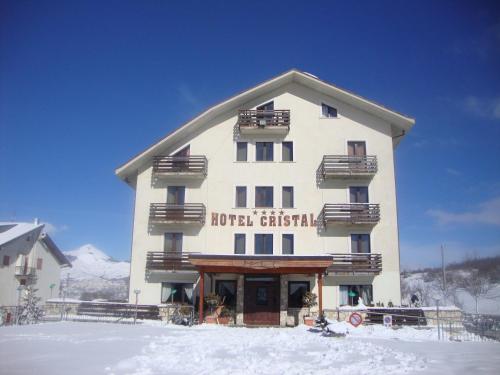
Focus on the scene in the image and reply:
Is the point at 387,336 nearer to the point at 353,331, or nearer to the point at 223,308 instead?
the point at 353,331

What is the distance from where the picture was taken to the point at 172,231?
27.5 meters

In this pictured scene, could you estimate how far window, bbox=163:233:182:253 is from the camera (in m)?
27.2

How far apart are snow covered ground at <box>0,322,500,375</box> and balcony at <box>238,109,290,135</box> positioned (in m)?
13.4

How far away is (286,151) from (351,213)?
5398 millimetres

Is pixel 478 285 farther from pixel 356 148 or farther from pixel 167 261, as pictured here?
pixel 167 261

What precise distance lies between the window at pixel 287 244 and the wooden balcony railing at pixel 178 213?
15.5 feet

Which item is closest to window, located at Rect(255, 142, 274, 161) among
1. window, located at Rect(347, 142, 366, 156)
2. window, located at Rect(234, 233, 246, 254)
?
window, located at Rect(347, 142, 366, 156)

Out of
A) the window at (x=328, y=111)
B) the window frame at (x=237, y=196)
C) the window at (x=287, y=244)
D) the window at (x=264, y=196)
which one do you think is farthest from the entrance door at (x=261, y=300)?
the window at (x=328, y=111)

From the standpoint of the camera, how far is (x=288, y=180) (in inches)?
1088

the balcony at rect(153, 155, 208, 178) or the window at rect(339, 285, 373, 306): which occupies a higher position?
the balcony at rect(153, 155, 208, 178)

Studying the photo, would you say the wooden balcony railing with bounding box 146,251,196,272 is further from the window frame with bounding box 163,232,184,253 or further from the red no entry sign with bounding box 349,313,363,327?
the red no entry sign with bounding box 349,313,363,327

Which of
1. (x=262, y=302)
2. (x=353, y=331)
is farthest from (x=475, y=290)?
(x=353, y=331)

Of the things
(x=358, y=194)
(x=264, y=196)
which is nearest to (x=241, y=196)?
(x=264, y=196)

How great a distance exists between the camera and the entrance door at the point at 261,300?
25.7 m
